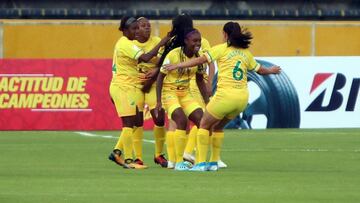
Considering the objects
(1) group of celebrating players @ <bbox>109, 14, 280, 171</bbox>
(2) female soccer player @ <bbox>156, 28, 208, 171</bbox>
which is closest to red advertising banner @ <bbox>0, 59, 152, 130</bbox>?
(1) group of celebrating players @ <bbox>109, 14, 280, 171</bbox>

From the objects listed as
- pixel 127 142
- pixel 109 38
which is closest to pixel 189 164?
pixel 127 142

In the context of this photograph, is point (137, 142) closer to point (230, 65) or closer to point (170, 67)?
point (170, 67)

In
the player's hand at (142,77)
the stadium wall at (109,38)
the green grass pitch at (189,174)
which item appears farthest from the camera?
the stadium wall at (109,38)

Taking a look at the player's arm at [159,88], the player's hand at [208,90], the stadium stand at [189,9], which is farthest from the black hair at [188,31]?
the stadium stand at [189,9]

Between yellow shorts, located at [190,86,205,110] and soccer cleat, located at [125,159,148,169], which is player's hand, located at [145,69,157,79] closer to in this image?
yellow shorts, located at [190,86,205,110]

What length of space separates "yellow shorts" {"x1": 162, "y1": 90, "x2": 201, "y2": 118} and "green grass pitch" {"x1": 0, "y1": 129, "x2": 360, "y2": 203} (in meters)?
0.82

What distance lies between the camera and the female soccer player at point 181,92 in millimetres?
18266

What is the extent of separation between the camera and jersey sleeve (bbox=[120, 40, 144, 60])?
1859 centimetres

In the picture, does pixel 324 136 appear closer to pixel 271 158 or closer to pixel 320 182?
pixel 271 158

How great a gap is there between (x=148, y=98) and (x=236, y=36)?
1.94m

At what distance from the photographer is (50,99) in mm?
29266

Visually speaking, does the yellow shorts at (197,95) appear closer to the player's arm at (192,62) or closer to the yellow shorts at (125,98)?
the yellow shorts at (125,98)

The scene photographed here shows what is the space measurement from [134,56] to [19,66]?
11.0 meters

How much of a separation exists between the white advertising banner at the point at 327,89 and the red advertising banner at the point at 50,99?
318 centimetres
